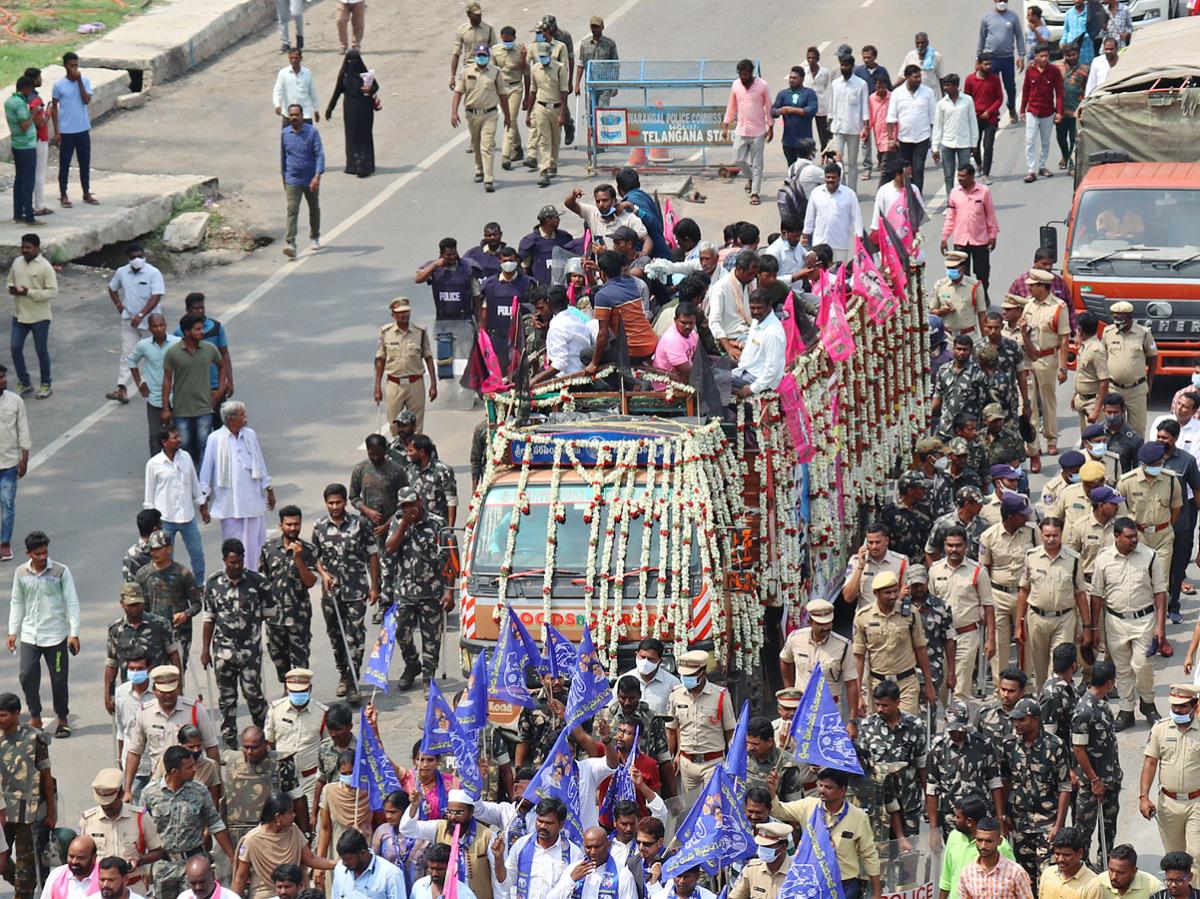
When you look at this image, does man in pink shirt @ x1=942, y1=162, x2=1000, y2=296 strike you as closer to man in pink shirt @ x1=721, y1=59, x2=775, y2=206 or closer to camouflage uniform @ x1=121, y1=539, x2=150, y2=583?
man in pink shirt @ x1=721, y1=59, x2=775, y2=206

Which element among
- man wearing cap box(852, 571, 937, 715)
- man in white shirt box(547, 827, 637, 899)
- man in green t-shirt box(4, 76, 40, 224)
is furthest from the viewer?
man in green t-shirt box(4, 76, 40, 224)

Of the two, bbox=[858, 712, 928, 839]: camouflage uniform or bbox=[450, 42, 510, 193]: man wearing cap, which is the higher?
bbox=[450, 42, 510, 193]: man wearing cap

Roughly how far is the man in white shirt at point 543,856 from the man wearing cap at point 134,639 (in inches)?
157

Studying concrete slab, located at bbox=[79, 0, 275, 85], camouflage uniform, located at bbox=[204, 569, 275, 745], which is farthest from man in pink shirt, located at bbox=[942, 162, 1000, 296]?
concrete slab, located at bbox=[79, 0, 275, 85]

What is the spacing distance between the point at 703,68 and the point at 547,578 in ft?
51.1

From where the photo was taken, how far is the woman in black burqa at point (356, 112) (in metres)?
30.1

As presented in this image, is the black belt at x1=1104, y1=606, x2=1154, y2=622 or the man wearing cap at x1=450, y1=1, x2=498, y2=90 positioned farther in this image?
the man wearing cap at x1=450, y1=1, x2=498, y2=90

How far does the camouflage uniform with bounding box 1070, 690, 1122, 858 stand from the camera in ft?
50.2

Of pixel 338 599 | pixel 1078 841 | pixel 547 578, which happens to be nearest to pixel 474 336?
pixel 338 599

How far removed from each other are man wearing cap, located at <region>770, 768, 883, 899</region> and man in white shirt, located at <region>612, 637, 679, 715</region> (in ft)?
5.85

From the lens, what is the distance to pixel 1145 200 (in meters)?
24.8

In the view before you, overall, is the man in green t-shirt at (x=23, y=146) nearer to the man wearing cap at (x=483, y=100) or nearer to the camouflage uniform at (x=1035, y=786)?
the man wearing cap at (x=483, y=100)

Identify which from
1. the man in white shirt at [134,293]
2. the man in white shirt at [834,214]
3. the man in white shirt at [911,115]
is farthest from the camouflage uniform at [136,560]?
the man in white shirt at [911,115]

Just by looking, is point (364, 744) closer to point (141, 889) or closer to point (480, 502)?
→ point (141, 889)
